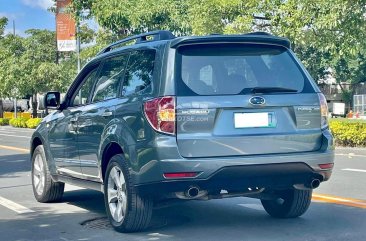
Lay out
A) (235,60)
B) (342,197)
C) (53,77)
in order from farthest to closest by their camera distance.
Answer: (53,77), (342,197), (235,60)

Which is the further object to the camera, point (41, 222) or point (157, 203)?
point (41, 222)

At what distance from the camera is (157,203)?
21.0 feet

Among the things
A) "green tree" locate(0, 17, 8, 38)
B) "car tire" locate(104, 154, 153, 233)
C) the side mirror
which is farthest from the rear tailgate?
"green tree" locate(0, 17, 8, 38)

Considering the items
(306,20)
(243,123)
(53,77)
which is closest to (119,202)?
(243,123)

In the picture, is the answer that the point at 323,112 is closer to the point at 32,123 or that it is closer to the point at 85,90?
the point at 85,90

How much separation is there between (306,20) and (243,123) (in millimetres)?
13886

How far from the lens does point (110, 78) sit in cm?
721

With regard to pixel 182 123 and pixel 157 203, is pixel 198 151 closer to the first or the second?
pixel 182 123

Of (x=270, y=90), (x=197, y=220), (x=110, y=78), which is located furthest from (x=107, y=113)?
(x=270, y=90)

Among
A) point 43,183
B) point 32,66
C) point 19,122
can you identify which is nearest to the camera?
point 43,183

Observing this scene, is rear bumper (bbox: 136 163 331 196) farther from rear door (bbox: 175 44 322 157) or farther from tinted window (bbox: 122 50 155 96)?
tinted window (bbox: 122 50 155 96)

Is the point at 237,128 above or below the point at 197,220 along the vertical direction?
above

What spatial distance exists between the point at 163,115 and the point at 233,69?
81 cm

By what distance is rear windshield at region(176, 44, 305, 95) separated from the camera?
604 cm
